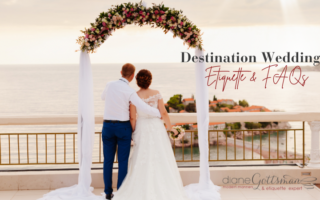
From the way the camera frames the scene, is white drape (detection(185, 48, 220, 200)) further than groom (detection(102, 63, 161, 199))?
Yes

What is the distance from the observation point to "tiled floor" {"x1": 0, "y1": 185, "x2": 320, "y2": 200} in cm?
393

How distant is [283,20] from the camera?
7781cm

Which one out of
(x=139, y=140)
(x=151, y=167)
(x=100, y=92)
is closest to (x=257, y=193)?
(x=151, y=167)

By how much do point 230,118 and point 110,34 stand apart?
80.4 inches

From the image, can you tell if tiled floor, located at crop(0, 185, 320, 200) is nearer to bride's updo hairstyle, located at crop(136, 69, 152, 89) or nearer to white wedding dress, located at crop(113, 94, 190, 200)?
white wedding dress, located at crop(113, 94, 190, 200)

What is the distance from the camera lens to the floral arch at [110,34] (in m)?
3.70

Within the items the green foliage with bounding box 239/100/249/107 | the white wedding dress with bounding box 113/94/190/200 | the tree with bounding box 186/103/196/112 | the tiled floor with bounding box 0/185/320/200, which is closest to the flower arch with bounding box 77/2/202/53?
the white wedding dress with bounding box 113/94/190/200

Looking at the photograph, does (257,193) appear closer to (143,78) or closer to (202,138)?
(202,138)

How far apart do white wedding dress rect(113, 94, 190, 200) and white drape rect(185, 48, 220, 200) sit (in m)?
0.45

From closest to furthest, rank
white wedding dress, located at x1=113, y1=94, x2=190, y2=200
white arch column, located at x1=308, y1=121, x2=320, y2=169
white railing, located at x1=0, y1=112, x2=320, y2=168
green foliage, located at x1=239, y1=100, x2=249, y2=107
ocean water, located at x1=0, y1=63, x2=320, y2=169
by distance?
white wedding dress, located at x1=113, y1=94, x2=190, y2=200
white railing, located at x1=0, y1=112, x2=320, y2=168
white arch column, located at x1=308, y1=121, x2=320, y2=169
ocean water, located at x1=0, y1=63, x2=320, y2=169
green foliage, located at x1=239, y1=100, x2=249, y2=107

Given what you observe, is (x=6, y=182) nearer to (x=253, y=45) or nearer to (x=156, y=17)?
(x=156, y=17)

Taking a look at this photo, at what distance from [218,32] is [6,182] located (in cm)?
8376

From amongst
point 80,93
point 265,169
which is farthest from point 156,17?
point 265,169

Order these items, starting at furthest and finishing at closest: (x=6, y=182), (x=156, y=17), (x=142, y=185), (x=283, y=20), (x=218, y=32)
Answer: (x=218, y=32) → (x=283, y=20) → (x=6, y=182) → (x=156, y=17) → (x=142, y=185)
